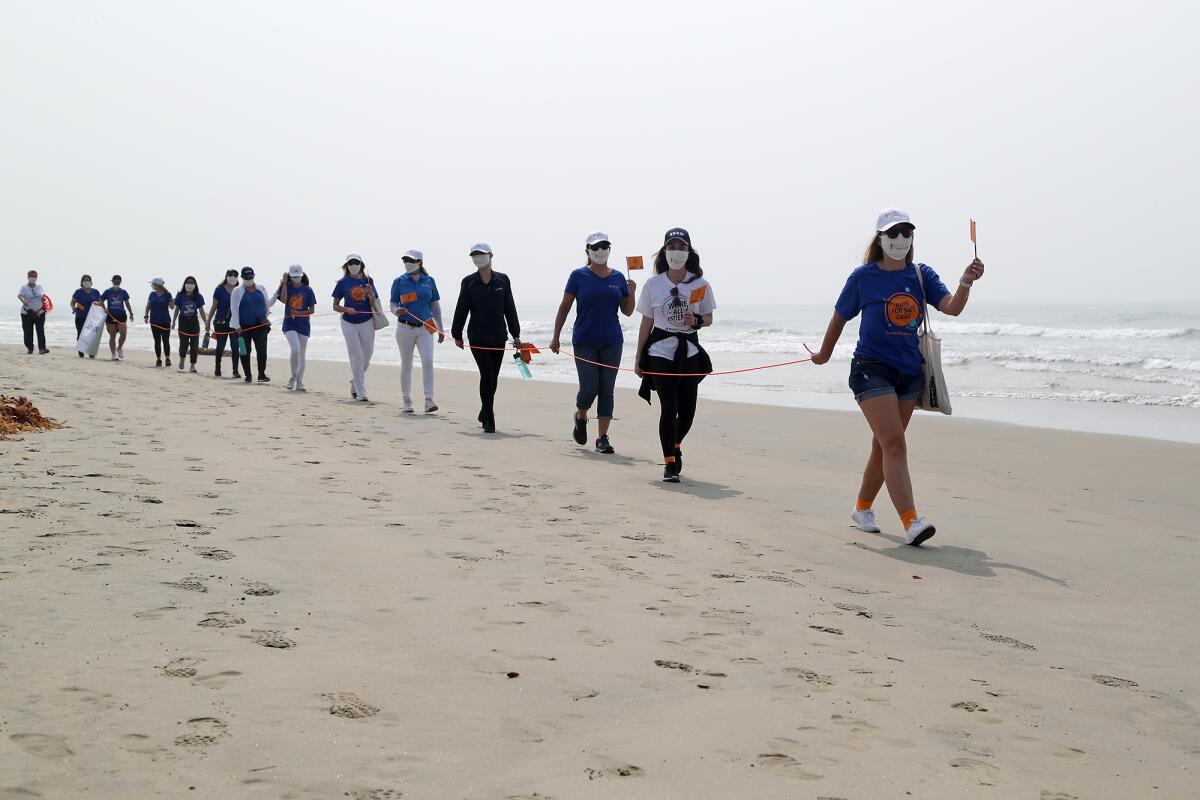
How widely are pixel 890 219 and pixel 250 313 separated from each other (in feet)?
36.1

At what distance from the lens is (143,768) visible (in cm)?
220

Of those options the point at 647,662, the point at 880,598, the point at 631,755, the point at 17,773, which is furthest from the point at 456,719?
the point at 880,598

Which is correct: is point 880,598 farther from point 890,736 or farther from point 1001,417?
point 1001,417

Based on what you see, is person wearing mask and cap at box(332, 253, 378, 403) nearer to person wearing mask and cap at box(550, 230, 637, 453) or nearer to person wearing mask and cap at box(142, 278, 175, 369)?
person wearing mask and cap at box(550, 230, 637, 453)

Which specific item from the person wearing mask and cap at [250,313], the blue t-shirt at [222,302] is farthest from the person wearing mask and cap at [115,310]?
the person wearing mask and cap at [250,313]

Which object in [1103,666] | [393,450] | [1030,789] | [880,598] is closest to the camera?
[1030,789]

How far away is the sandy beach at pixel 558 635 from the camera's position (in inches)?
93.9

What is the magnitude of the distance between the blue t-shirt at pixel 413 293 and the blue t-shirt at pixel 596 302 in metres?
2.89

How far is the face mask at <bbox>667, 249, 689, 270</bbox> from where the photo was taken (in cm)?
691

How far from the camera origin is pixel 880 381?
516 cm

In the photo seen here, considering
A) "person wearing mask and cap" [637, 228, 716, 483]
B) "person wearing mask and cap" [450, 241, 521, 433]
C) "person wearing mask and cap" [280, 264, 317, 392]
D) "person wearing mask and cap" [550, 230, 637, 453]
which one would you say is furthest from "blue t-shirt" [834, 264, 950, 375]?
"person wearing mask and cap" [280, 264, 317, 392]

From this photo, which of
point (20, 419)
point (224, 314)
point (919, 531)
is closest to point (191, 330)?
point (224, 314)

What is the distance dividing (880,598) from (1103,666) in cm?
91

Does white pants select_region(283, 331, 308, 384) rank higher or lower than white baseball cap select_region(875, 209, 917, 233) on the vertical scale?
lower
